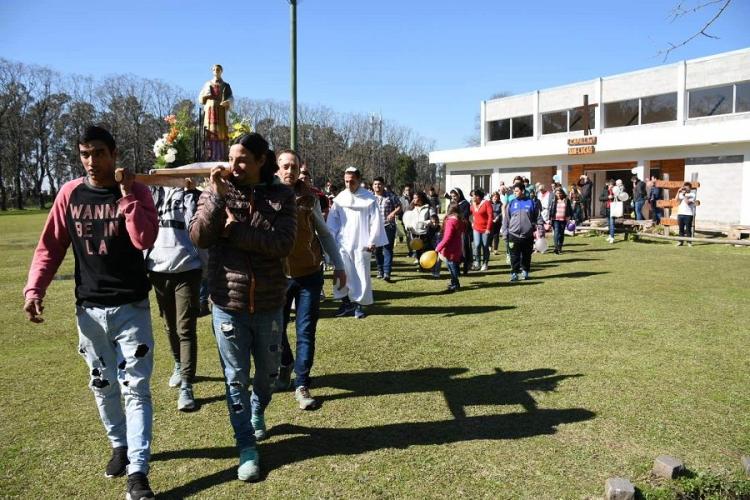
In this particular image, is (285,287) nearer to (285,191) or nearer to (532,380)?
(285,191)

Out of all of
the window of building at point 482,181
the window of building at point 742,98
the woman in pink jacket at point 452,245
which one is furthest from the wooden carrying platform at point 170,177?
the window of building at point 482,181

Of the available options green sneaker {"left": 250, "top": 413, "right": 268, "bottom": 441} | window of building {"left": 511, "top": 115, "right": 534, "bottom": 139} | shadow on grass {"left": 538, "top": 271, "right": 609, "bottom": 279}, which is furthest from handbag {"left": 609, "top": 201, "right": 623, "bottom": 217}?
window of building {"left": 511, "top": 115, "right": 534, "bottom": 139}

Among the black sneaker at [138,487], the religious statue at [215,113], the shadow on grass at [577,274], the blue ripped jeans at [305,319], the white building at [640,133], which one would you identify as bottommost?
the black sneaker at [138,487]

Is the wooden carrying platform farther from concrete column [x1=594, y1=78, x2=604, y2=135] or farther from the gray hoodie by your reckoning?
concrete column [x1=594, y1=78, x2=604, y2=135]

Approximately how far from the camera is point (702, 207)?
89.7 feet

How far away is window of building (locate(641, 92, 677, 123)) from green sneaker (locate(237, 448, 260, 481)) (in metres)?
33.0

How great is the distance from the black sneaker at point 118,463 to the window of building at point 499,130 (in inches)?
1588

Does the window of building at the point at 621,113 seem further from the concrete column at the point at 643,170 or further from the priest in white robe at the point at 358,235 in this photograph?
the priest in white robe at the point at 358,235

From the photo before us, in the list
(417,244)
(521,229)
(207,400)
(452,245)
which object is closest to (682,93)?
(417,244)

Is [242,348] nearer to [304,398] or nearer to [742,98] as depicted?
[304,398]

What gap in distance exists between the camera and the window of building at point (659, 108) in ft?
101

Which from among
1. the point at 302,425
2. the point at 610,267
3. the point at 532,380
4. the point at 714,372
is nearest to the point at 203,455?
the point at 302,425

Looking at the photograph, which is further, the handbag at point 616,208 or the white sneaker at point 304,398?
the handbag at point 616,208

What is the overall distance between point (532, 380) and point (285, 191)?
3.10 metres
